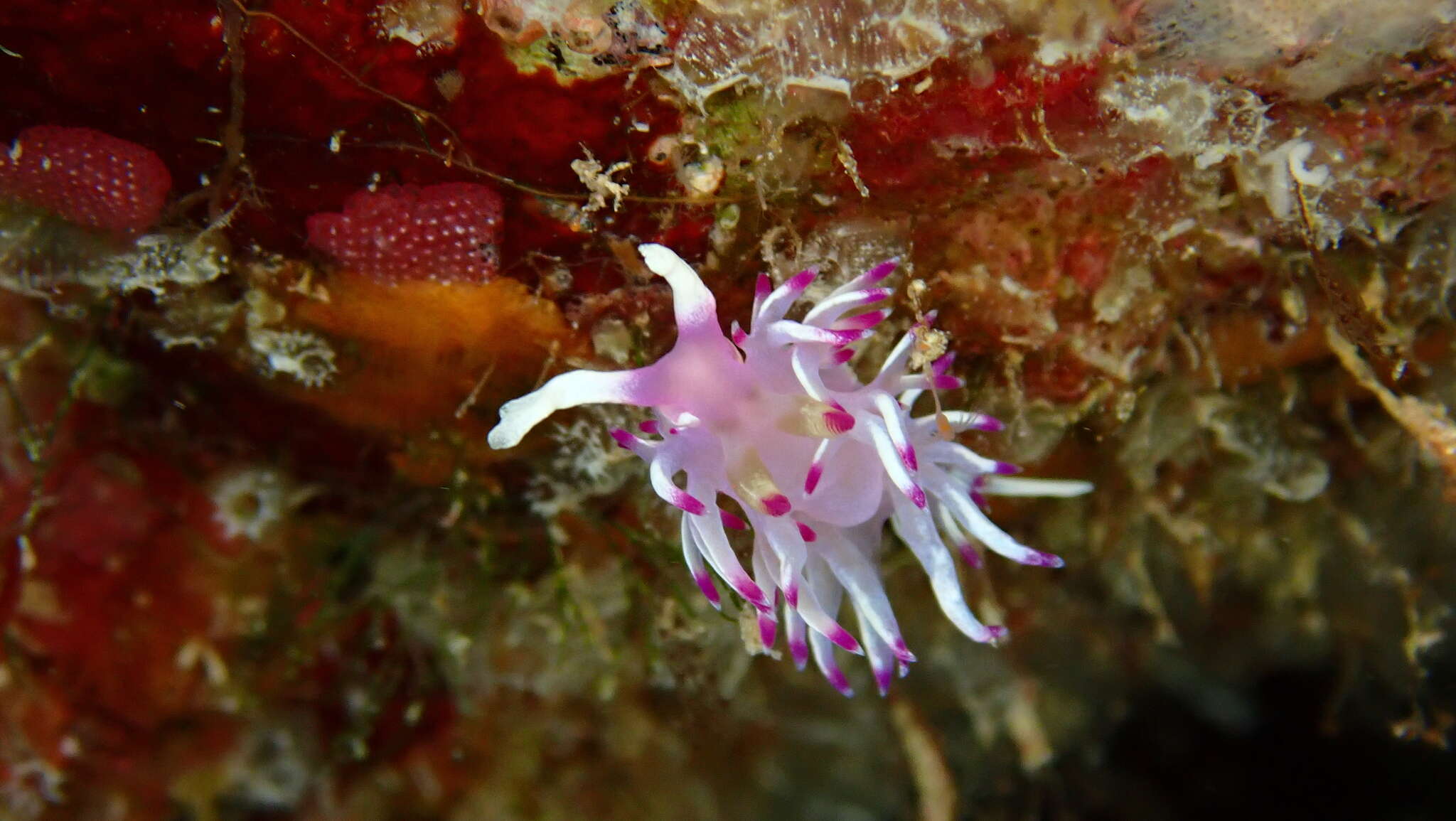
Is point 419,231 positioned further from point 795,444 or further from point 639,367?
point 795,444

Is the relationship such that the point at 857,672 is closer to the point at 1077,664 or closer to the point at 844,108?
the point at 1077,664

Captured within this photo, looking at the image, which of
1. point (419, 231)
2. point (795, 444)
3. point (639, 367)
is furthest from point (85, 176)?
point (795, 444)

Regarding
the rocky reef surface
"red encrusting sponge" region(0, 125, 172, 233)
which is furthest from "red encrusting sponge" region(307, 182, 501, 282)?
"red encrusting sponge" region(0, 125, 172, 233)

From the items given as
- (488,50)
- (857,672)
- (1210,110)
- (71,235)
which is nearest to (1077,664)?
(857,672)

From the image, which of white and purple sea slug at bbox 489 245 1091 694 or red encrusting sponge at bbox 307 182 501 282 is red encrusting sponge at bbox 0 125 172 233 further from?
white and purple sea slug at bbox 489 245 1091 694

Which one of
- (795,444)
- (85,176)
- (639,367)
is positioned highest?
(795,444)

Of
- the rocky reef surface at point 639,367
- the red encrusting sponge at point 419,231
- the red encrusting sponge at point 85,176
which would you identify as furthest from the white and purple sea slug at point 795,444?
the red encrusting sponge at point 85,176
